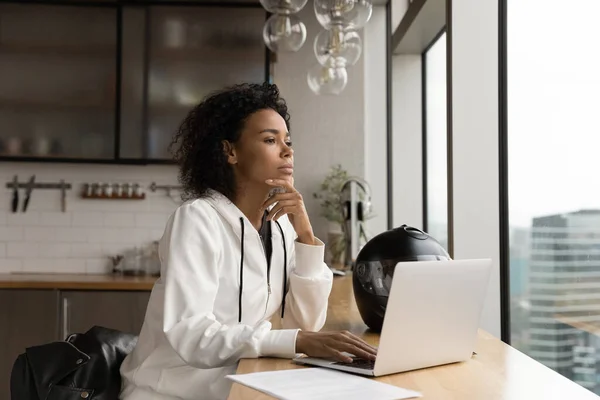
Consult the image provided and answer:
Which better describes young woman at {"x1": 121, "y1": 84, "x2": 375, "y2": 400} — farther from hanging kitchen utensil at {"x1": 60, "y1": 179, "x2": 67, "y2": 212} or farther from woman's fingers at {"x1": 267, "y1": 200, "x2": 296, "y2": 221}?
hanging kitchen utensil at {"x1": 60, "y1": 179, "x2": 67, "y2": 212}

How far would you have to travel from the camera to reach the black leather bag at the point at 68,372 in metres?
1.78

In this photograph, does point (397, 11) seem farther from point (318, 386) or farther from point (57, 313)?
point (318, 386)

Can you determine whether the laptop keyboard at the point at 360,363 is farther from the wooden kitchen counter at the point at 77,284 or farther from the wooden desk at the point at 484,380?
the wooden kitchen counter at the point at 77,284

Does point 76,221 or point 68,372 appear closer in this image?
point 68,372

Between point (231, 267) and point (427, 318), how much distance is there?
0.53m

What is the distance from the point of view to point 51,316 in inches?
176

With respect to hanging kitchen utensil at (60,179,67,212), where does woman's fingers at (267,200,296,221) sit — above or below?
below

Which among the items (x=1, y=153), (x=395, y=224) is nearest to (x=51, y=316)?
(x=1, y=153)

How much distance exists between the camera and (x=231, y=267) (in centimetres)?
184

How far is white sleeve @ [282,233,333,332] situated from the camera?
203 centimetres

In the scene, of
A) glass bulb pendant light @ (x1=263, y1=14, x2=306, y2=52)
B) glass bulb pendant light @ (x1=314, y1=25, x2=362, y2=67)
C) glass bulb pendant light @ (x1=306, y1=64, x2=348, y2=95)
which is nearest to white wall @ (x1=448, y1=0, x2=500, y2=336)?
glass bulb pendant light @ (x1=314, y1=25, x2=362, y2=67)

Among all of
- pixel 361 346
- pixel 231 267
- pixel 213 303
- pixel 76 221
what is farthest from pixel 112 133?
pixel 361 346

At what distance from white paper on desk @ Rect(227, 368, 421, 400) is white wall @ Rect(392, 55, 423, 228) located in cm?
381

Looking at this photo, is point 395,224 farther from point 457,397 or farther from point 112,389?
point 457,397
